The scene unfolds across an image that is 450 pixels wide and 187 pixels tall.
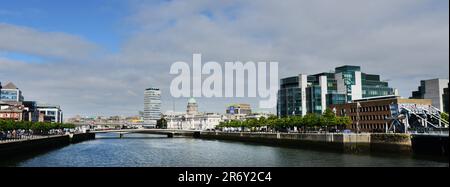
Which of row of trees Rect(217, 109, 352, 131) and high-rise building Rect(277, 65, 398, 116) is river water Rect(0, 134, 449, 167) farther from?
high-rise building Rect(277, 65, 398, 116)

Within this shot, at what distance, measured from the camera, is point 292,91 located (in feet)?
495

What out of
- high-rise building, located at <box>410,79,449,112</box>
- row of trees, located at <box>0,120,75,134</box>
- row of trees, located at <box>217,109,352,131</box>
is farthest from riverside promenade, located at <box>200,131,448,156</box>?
row of trees, located at <box>0,120,75,134</box>

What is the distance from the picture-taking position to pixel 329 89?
14538 cm

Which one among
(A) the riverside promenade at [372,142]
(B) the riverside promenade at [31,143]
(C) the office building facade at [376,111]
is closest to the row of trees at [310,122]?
(C) the office building facade at [376,111]

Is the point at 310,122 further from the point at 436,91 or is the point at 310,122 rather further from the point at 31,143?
the point at 31,143

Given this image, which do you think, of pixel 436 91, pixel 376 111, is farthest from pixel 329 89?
pixel 376 111

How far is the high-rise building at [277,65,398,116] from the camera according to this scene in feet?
463
